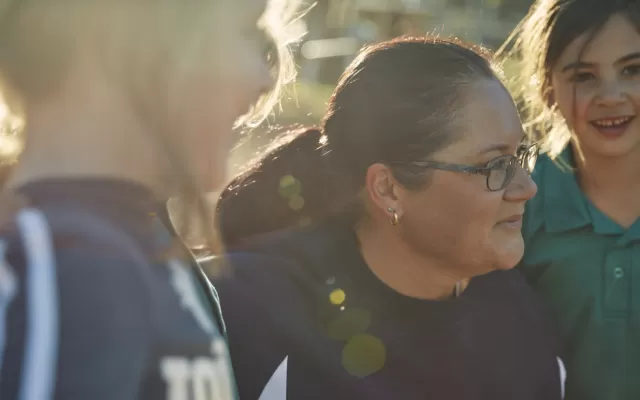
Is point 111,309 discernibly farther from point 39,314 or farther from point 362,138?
point 362,138

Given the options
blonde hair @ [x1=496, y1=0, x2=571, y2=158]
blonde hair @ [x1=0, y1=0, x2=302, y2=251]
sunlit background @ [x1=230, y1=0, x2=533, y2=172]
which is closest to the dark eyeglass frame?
blonde hair @ [x1=496, y1=0, x2=571, y2=158]

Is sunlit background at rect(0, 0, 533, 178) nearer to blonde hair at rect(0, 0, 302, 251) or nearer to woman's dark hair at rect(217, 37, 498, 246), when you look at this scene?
woman's dark hair at rect(217, 37, 498, 246)

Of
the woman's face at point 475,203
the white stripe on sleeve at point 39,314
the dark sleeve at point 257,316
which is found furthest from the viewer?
the woman's face at point 475,203

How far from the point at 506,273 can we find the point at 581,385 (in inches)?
14.8

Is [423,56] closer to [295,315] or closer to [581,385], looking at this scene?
[295,315]

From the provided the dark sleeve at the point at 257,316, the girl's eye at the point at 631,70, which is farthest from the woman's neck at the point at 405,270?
the girl's eye at the point at 631,70

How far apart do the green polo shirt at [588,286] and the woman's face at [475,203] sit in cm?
30

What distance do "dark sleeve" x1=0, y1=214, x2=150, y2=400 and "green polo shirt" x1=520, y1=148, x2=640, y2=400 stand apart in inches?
62.0

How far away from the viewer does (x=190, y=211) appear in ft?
3.33

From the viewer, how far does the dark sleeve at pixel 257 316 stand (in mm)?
1706

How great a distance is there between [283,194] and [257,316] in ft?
1.45

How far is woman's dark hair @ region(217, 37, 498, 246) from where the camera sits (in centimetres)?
187

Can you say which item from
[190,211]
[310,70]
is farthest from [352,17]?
[190,211]

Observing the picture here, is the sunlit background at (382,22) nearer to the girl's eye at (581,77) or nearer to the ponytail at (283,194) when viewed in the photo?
the girl's eye at (581,77)
